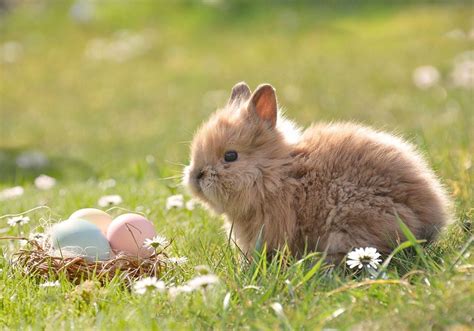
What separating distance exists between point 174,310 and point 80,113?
30.0 ft

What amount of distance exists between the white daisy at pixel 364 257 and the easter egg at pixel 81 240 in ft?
4.24

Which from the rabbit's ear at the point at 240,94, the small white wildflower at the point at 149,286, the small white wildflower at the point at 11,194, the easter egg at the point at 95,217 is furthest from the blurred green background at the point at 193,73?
the small white wildflower at the point at 149,286

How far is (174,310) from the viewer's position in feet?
10.2

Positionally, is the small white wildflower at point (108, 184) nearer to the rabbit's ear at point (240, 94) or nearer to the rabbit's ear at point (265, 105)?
the rabbit's ear at point (240, 94)

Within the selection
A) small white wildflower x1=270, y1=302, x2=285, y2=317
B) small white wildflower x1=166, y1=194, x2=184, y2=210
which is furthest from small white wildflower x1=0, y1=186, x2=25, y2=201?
small white wildflower x1=270, y1=302, x2=285, y2=317

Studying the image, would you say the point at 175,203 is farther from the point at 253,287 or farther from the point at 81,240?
the point at 253,287

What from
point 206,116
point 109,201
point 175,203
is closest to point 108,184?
point 109,201

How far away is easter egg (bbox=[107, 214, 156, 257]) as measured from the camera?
13.0ft

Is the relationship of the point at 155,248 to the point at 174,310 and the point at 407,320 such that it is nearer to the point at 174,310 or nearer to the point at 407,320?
the point at 174,310

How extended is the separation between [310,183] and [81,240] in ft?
3.93

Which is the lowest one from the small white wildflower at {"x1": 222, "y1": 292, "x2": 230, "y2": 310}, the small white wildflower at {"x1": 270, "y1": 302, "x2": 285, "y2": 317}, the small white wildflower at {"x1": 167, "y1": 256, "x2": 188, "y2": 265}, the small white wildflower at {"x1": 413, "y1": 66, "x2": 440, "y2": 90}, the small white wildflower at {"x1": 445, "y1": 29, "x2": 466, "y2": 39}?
the small white wildflower at {"x1": 167, "y1": 256, "x2": 188, "y2": 265}

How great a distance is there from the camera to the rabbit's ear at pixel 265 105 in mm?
3991

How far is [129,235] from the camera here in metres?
3.98

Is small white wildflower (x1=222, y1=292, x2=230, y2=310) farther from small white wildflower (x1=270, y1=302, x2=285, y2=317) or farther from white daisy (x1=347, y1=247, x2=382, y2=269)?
white daisy (x1=347, y1=247, x2=382, y2=269)
